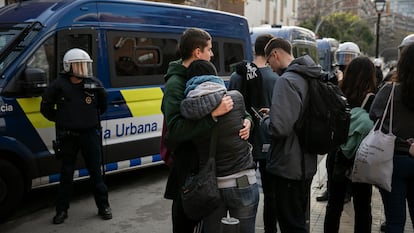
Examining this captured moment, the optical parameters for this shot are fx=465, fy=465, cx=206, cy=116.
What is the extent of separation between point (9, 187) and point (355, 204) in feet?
11.2

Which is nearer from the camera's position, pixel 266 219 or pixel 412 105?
pixel 412 105

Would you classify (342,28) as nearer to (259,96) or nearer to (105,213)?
(105,213)

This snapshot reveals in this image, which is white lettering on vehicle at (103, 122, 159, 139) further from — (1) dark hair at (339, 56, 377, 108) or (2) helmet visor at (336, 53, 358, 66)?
(1) dark hair at (339, 56, 377, 108)

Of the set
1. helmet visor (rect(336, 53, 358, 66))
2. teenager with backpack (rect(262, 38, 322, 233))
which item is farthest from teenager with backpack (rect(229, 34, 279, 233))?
helmet visor (rect(336, 53, 358, 66))

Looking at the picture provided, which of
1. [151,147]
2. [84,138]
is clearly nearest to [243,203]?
[84,138]

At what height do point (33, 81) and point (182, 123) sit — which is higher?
point (182, 123)

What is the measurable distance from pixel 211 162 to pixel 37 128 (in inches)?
122

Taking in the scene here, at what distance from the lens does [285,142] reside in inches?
123

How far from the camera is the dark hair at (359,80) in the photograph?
11.9 feet

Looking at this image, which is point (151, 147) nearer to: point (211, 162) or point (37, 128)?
point (37, 128)

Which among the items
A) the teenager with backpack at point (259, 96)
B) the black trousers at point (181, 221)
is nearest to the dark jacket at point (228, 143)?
the black trousers at point (181, 221)

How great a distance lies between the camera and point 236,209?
2703 mm

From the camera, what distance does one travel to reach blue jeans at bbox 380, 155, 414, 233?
10.5 feet

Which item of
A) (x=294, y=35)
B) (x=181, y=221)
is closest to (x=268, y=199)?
(x=181, y=221)
